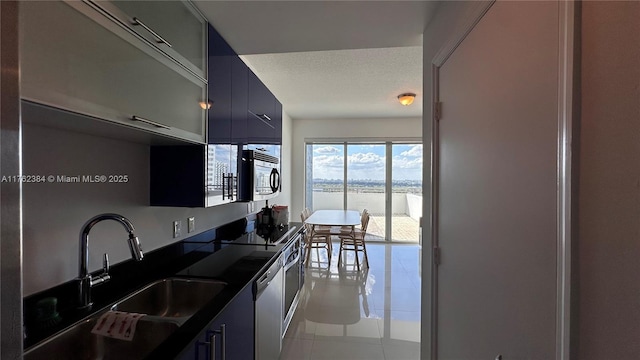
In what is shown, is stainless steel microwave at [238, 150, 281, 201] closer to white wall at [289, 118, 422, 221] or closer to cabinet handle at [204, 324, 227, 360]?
cabinet handle at [204, 324, 227, 360]

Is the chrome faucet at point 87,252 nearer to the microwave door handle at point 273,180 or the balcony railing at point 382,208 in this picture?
the microwave door handle at point 273,180

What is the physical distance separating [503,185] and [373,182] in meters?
4.76

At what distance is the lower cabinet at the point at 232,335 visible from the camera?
973mm

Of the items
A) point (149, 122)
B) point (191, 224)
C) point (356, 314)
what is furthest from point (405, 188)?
point (149, 122)

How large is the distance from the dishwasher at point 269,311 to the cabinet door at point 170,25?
1299mm

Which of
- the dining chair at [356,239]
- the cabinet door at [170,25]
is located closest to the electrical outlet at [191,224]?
the cabinet door at [170,25]

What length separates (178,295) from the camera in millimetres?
1395

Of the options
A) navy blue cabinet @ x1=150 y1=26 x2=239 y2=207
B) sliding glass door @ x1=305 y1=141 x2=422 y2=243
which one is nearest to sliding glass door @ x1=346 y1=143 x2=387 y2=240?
sliding glass door @ x1=305 y1=141 x2=422 y2=243

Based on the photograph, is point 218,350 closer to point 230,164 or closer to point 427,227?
point 230,164

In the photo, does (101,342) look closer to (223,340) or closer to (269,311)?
(223,340)

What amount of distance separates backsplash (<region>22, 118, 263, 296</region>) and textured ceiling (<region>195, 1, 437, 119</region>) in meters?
0.98

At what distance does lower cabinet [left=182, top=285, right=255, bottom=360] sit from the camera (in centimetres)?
97

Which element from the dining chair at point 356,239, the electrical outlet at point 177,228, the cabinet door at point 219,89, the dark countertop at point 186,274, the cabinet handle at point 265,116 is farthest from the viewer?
the dining chair at point 356,239

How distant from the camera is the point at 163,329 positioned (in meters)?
1.02
